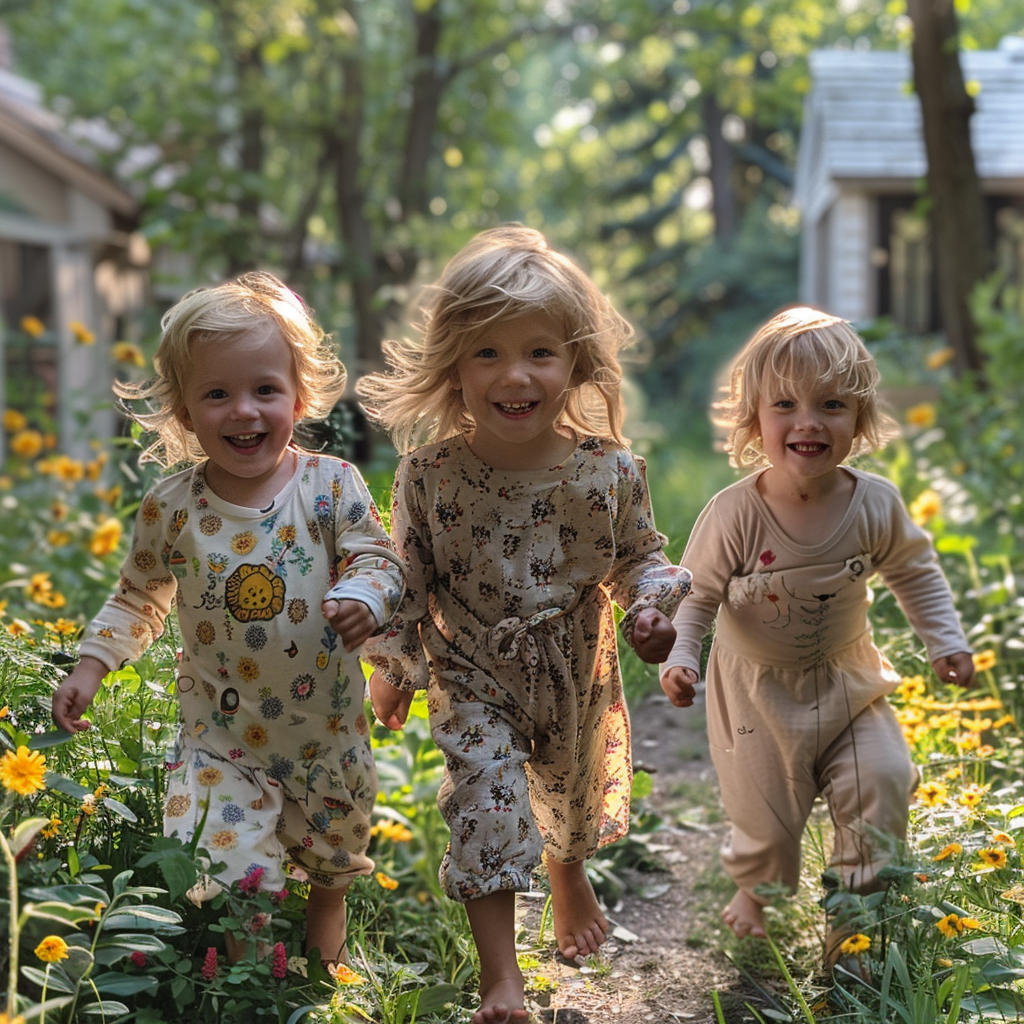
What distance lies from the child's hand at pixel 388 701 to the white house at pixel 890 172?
12159 millimetres

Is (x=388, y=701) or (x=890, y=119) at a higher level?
(x=890, y=119)

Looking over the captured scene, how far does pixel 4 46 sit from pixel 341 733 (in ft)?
75.9

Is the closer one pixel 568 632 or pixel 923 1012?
pixel 923 1012

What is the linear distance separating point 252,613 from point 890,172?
13.9 metres

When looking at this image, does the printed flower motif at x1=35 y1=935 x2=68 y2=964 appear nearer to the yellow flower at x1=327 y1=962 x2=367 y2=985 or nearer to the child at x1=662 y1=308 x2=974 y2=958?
the yellow flower at x1=327 y1=962 x2=367 y2=985

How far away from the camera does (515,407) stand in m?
2.46

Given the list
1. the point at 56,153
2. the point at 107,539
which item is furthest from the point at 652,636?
the point at 56,153

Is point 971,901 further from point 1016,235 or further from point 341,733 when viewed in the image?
point 1016,235

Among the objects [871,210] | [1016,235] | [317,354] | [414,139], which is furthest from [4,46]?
[317,354]

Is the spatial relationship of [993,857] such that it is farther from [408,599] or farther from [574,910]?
[408,599]

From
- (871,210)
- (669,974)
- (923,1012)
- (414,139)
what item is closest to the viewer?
(923,1012)

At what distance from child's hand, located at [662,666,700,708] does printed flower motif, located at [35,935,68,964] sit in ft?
4.00

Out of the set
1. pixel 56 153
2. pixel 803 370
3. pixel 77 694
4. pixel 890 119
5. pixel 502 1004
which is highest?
pixel 890 119

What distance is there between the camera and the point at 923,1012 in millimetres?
2029
